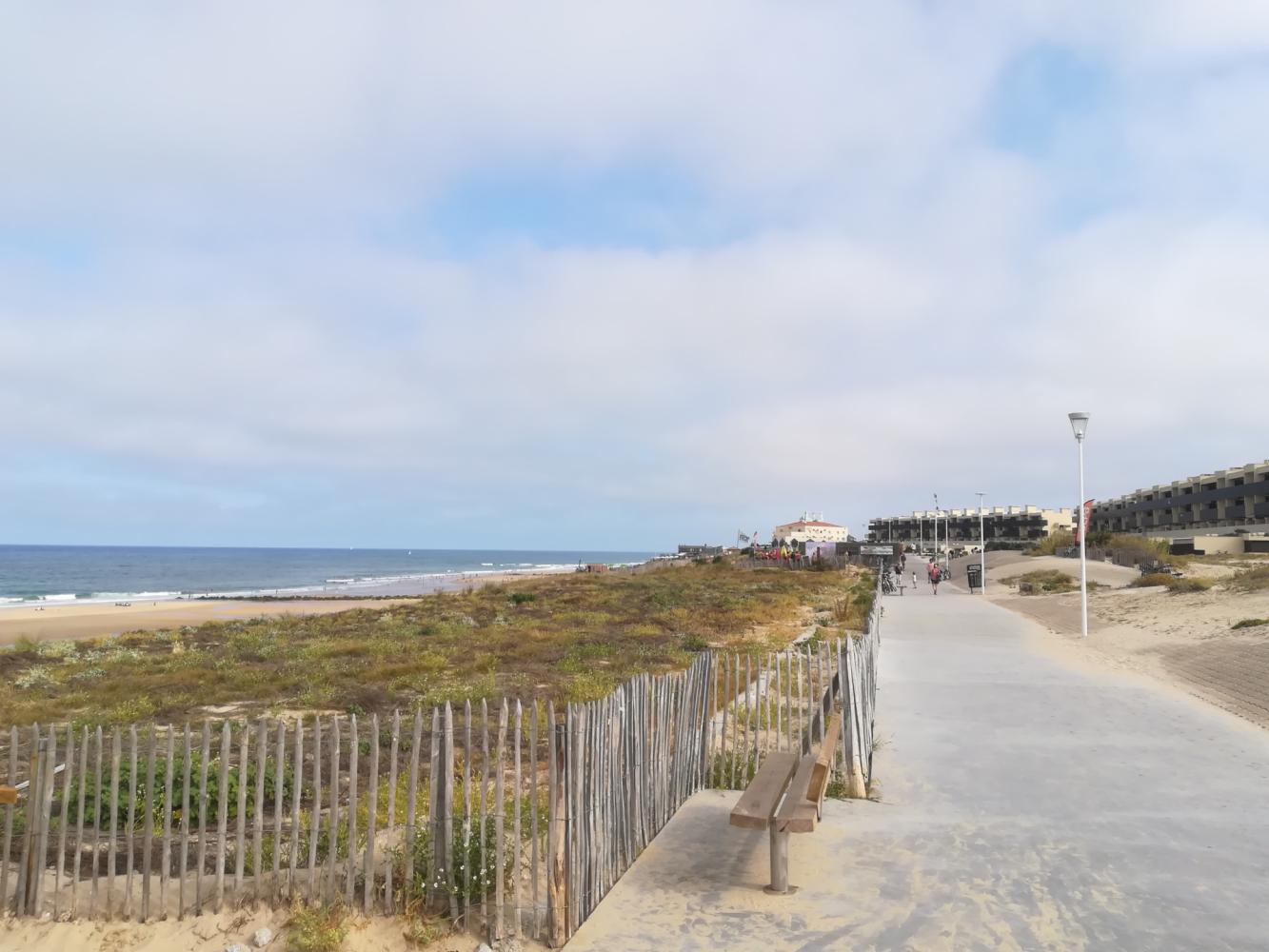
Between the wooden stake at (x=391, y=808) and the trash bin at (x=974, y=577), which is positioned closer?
the wooden stake at (x=391, y=808)

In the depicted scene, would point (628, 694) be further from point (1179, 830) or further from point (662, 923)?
point (1179, 830)

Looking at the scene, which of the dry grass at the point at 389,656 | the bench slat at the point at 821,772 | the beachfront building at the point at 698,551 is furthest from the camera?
the beachfront building at the point at 698,551

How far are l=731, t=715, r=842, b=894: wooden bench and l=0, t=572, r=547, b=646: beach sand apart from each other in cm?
2999

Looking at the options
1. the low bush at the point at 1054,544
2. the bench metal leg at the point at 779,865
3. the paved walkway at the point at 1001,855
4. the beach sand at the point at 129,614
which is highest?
the low bush at the point at 1054,544

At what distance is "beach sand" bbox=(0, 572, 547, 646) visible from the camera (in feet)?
108

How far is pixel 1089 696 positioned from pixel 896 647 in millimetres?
5755

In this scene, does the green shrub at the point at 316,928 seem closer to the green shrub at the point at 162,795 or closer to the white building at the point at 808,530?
the green shrub at the point at 162,795

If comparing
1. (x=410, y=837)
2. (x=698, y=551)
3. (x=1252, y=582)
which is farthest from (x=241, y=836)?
(x=698, y=551)

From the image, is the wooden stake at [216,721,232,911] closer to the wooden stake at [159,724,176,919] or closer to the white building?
the wooden stake at [159,724,176,919]

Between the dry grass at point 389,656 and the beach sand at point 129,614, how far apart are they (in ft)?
19.7

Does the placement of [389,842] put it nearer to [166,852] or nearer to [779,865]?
[166,852]

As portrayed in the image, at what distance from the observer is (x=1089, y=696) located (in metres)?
12.4

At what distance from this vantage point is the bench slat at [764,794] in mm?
5312

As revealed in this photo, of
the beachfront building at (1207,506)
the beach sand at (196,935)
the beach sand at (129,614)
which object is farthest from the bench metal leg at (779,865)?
the beachfront building at (1207,506)
